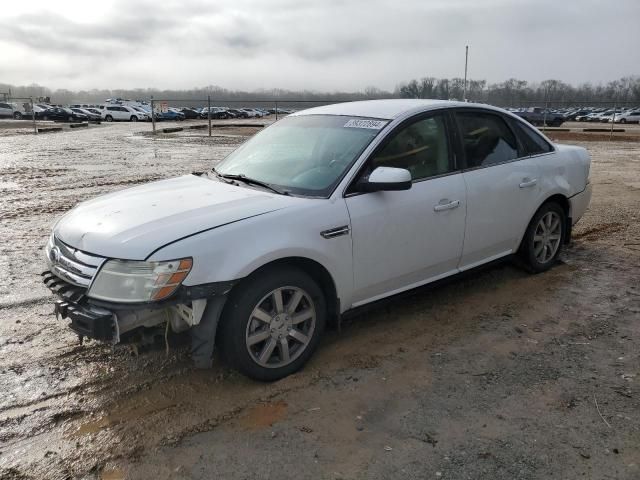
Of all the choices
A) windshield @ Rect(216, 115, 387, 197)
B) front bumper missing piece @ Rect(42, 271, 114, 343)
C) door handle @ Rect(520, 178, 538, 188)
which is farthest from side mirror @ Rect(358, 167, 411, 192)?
front bumper missing piece @ Rect(42, 271, 114, 343)

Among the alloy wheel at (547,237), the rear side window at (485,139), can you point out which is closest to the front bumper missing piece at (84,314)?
the rear side window at (485,139)

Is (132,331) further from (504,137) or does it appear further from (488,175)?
(504,137)

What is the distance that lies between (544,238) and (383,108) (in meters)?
2.21

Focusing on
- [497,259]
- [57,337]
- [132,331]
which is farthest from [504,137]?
[57,337]

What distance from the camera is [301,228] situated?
3.38m

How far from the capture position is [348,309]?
377 cm

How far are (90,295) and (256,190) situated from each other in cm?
130

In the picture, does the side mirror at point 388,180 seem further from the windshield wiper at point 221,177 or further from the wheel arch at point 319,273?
the windshield wiper at point 221,177

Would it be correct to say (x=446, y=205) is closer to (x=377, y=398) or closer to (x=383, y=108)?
(x=383, y=108)

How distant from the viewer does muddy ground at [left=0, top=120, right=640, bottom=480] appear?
2.72 m

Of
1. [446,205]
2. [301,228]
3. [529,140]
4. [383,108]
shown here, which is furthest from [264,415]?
[529,140]

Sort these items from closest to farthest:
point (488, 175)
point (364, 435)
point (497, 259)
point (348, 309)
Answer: point (364, 435)
point (348, 309)
point (488, 175)
point (497, 259)

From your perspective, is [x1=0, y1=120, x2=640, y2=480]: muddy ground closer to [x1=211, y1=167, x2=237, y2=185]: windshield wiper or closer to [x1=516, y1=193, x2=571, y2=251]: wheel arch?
[x1=516, y1=193, x2=571, y2=251]: wheel arch

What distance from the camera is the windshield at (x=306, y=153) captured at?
3.79 meters
